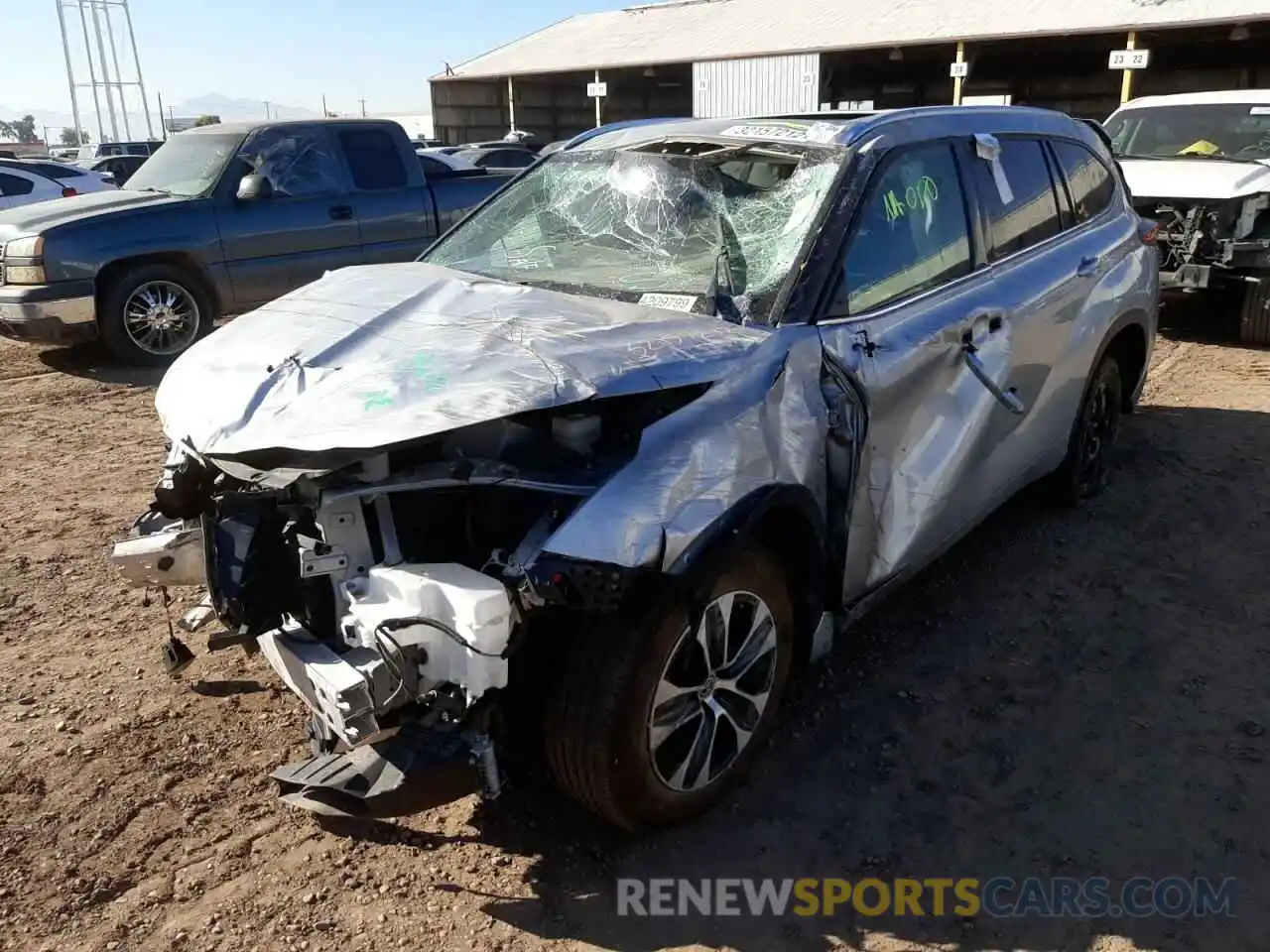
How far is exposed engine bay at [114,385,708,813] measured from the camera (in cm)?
241

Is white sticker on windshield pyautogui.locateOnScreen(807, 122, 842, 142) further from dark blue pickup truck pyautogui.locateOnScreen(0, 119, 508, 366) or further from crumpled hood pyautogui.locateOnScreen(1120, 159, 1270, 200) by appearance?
crumpled hood pyautogui.locateOnScreen(1120, 159, 1270, 200)

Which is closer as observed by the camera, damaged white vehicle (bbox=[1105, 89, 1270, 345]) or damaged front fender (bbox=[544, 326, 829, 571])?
damaged front fender (bbox=[544, 326, 829, 571])

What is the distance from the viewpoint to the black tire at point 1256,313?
8695 mm

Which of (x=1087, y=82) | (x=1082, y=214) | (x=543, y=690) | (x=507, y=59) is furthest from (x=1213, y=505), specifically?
(x=507, y=59)

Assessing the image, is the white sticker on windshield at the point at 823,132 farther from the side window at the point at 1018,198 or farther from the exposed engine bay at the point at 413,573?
the exposed engine bay at the point at 413,573

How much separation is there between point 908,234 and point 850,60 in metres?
23.7

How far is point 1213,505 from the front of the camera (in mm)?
5254

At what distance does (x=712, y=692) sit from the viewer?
2.86 meters

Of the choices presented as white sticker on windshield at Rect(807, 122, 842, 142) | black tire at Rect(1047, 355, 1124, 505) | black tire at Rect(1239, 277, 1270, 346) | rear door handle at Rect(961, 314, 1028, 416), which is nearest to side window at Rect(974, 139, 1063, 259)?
rear door handle at Rect(961, 314, 1028, 416)

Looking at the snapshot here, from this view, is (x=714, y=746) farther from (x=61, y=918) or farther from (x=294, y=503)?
(x=61, y=918)

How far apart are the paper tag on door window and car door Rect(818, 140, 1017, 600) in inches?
3.5

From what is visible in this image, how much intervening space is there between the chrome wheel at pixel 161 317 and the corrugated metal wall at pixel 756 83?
16.7m

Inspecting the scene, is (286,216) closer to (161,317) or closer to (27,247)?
(161,317)

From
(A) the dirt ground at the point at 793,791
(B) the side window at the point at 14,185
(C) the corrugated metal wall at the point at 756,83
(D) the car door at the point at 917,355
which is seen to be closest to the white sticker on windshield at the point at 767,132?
(D) the car door at the point at 917,355
